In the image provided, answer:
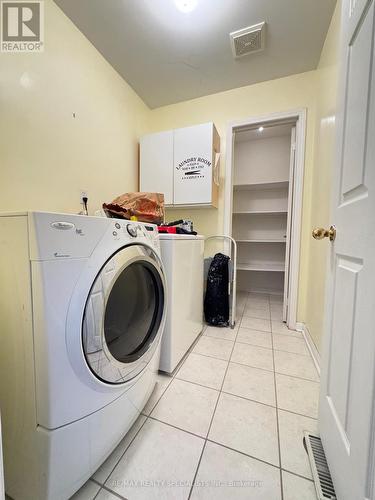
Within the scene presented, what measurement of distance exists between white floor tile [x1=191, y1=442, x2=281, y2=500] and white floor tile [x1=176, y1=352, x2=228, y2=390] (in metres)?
0.37

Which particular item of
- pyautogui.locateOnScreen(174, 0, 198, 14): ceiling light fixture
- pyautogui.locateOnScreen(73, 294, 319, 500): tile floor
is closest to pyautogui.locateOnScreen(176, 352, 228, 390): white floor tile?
pyautogui.locateOnScreen(73, 294, 319, 500): tile floor

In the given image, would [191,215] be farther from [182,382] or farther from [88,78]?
[182,382]

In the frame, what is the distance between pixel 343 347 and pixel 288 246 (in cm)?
143

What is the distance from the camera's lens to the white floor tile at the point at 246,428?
82 centimetres

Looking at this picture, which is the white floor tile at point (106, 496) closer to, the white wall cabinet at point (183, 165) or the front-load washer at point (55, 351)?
the front-load washer at point (55, 351)

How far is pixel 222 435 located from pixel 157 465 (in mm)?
290

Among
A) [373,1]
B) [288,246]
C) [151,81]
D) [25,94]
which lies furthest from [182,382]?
[151,81]

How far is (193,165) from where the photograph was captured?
6.18ft

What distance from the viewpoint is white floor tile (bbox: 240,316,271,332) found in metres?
1.94

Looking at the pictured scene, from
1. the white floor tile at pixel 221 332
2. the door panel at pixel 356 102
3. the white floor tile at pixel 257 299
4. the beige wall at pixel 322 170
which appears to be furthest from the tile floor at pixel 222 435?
the white floor tile at pixel 257 299

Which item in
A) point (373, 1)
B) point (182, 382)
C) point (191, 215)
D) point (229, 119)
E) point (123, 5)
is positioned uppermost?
point (123, 5)

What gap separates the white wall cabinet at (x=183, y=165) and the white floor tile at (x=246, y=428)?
4.96ft

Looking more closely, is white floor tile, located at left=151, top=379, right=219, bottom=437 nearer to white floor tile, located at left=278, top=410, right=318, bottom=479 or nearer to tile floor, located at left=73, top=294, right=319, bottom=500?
tile floor, located at left=73, top=294, right=319, bottom=500

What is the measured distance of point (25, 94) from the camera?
3.63ft
